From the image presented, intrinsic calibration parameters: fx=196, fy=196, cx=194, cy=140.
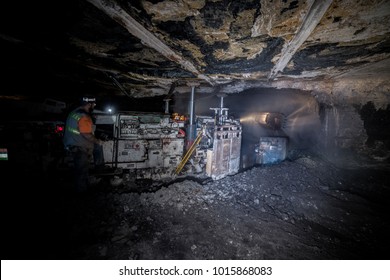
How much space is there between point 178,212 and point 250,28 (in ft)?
11.9

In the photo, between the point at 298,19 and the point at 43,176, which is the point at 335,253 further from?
the point at 43,176

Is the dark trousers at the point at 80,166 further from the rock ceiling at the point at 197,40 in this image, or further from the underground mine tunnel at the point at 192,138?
the rock ceiling at the point at 197,40

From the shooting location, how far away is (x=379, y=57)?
418 cm

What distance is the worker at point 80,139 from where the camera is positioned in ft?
14.1

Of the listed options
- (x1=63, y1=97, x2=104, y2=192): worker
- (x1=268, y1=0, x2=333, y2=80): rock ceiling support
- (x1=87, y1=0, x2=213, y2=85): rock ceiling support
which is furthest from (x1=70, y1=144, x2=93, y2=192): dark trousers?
(x1=268, y1=0, x2=333, y2=80): rock ceiling support

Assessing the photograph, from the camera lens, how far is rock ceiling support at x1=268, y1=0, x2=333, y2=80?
2.33 metres

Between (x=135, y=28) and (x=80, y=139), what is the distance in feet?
8.82

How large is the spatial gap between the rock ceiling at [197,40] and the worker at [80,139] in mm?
1277

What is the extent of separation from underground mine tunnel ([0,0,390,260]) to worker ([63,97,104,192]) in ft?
1.51

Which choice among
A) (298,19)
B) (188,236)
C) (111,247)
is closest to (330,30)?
(298,19)

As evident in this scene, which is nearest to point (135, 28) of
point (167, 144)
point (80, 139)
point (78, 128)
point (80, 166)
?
point (78, 128)

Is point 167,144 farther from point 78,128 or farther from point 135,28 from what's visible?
point 135,28

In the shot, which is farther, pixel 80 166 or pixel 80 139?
pixel 80 166

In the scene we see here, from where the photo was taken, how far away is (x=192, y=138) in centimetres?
671
